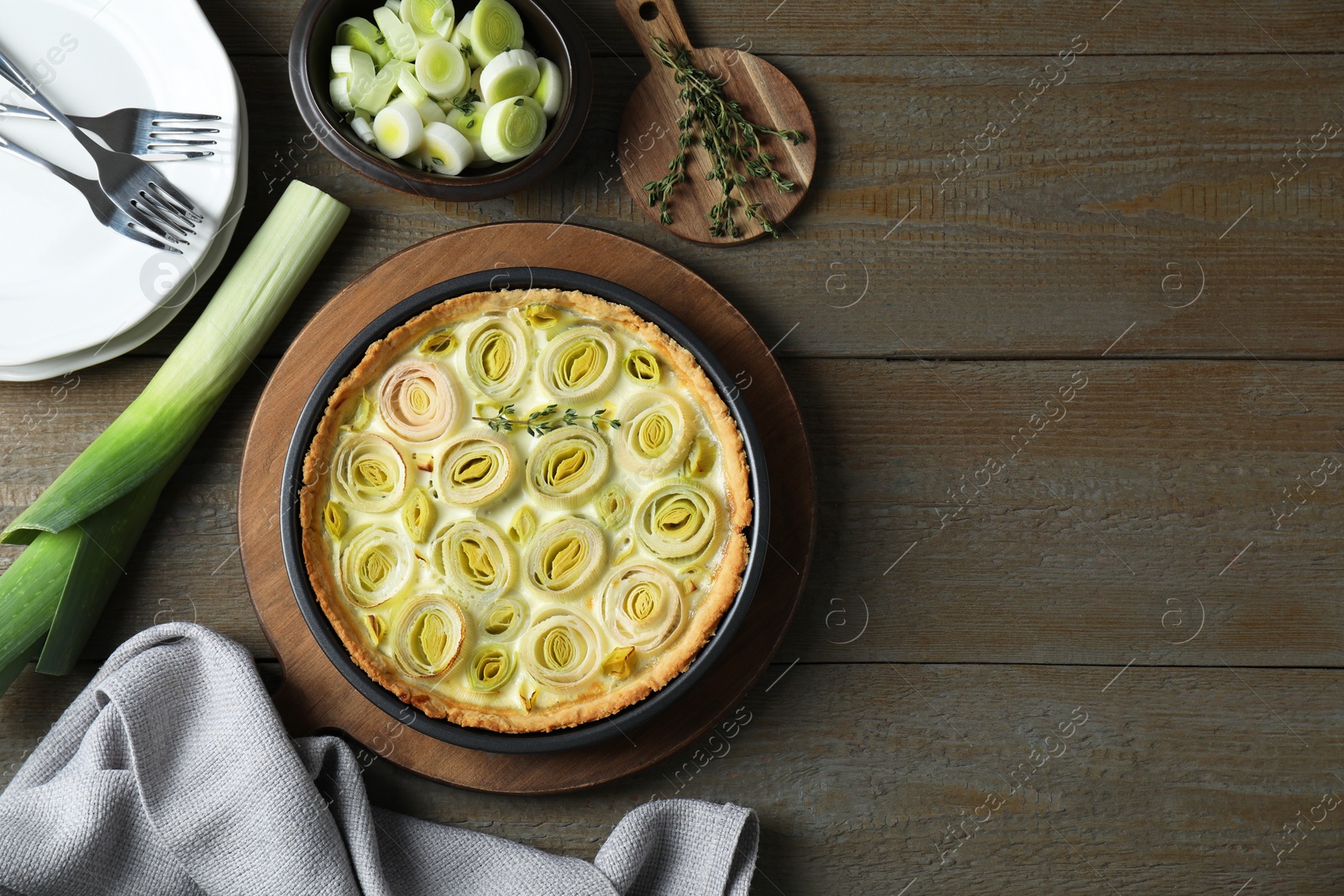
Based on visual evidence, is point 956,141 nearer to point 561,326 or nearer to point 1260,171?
point 1260,171

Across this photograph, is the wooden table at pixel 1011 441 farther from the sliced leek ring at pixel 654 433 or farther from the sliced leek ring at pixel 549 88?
the sliced leek ring at pixel 654 433

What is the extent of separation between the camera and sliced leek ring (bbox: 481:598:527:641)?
6.74ft

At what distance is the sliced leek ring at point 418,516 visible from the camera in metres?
2.04

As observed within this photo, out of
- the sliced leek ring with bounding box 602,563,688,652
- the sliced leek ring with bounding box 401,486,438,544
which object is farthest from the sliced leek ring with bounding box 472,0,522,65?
the sliced leek ring with bounding box 602,563,688,652

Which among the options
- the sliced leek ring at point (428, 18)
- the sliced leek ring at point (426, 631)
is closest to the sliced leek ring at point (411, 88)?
the sliced leek ring at point (428, 18)

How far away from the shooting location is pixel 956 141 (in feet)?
8.05

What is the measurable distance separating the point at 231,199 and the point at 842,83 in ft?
5.72

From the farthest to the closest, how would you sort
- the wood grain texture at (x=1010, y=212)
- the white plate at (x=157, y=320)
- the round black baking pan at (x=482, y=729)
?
the wood grain texture at (x=1010, y=212) → the white plate at (x=157, y=320) → the round black baking pan at (x=482, y=729)

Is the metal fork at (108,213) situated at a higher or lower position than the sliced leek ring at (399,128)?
higher

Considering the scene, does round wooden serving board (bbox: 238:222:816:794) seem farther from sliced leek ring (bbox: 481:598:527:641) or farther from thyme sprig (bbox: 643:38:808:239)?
sliced leek ring (bbox: 481:598:527:641)

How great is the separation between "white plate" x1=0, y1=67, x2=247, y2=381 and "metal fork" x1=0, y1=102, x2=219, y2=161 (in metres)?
0.09

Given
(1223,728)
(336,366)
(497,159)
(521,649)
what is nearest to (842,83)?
(497,159)

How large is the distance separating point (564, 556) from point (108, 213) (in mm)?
1560

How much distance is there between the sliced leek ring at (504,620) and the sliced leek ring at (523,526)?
15 centimetres
